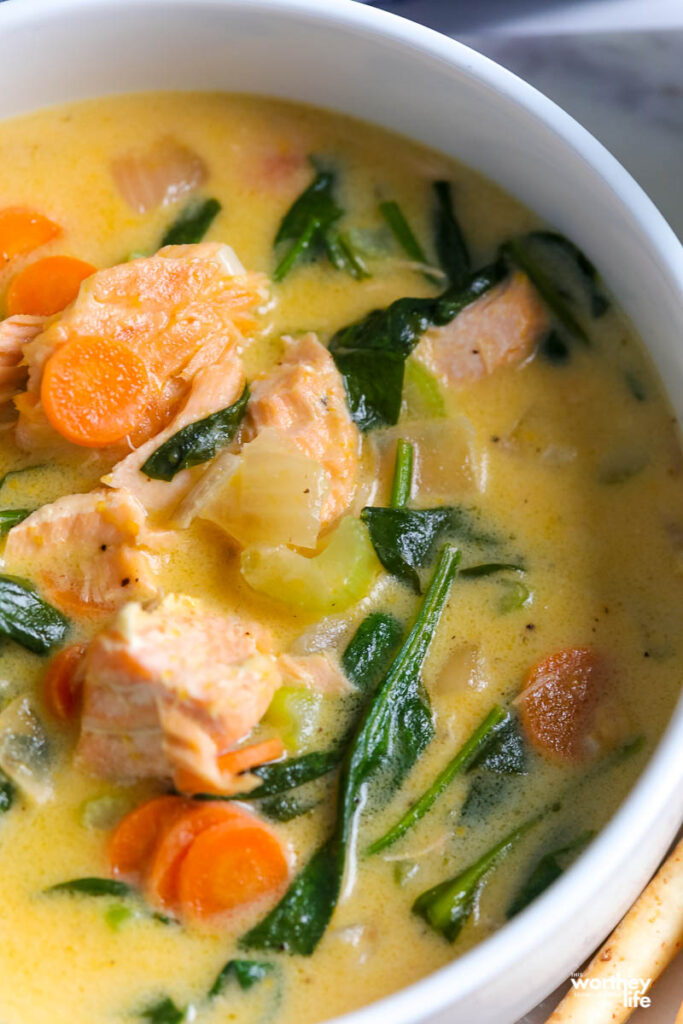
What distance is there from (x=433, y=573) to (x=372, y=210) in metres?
0.87

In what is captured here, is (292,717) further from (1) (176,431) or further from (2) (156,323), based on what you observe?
(2) (156,323)

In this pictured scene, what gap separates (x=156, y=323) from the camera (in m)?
2.55

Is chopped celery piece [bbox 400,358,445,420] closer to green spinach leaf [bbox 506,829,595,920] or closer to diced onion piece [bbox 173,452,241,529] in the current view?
diced onion piece [bbox 173,452,241,529]

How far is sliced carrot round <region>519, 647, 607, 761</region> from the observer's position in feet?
7.35

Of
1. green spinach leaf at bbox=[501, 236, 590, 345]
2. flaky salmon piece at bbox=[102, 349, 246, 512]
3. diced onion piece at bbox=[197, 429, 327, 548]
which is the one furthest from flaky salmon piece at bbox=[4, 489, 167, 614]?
green spinach leaf at bbox=[501, 236, 590, 345]

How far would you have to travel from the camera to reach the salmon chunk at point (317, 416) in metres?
2.44

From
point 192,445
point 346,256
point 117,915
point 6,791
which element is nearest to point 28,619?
point 6,791

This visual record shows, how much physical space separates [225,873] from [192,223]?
1.39m

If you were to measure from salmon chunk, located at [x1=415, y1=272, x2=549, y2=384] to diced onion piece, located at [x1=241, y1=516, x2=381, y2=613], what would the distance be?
0.43 metres

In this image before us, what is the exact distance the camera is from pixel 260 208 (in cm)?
277

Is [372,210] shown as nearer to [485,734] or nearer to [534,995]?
[485,734]

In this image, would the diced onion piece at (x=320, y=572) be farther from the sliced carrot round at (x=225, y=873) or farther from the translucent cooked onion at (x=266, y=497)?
the sliced carrot round at (x=225, y=873)

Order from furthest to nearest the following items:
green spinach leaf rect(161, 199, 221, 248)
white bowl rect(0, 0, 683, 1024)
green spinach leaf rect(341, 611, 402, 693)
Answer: green spinach leaf rect(161, 199, 221, 248)
white bowl rect(0, 0, 683, 1024)
green spinach leaf rect(341, 611, 402, 693)

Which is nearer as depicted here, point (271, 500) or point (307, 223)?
point (271, 500)
